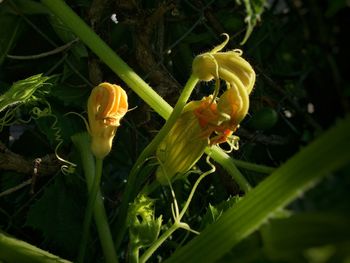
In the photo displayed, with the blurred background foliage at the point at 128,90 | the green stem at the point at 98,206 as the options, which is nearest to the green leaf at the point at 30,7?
the blurred background foliage at the point at 128,90

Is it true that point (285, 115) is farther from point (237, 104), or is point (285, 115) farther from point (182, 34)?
point (237, 104)

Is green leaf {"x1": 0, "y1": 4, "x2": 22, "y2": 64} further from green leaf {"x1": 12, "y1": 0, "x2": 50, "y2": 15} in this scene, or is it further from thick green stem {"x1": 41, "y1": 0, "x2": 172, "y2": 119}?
thick green stem {"x1": 41, "y1": 0, "x2": 172, "y2": 119}

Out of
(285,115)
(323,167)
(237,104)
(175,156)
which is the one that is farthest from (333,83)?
(285,115)

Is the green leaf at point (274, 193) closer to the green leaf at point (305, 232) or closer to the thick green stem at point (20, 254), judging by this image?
the green leaf at point (305, 232)

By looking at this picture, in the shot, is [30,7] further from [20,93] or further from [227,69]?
[227,69]

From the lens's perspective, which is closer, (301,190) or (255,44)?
(301,190)

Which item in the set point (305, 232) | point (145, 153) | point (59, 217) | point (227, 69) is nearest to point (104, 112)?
point (145, 153)
